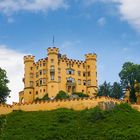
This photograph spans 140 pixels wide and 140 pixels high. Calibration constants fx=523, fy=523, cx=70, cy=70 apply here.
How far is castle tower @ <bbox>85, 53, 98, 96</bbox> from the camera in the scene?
4705 inches

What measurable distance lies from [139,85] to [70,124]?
27.8m

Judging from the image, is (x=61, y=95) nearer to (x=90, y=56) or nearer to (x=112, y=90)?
(x=112, y=90)

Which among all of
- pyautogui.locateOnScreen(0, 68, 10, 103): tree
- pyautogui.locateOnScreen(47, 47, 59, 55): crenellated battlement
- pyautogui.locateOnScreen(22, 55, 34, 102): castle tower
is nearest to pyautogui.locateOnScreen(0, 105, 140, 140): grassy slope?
pyautogui.locateOnScreen(0, 68, 10, 103): tree

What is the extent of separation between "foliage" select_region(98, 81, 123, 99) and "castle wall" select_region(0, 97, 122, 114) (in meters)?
22.6

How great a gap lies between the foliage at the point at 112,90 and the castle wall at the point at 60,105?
22551 mm

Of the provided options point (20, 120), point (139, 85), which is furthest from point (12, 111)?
point (139, 85)

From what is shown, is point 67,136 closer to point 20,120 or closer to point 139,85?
point 20,120

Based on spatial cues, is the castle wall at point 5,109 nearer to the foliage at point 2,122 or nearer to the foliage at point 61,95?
the foliage at point 2,122

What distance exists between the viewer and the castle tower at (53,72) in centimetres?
11404

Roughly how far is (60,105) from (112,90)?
24516 millimetres

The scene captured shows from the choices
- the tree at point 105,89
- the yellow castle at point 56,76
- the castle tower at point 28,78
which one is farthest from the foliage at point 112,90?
the castle tower at point 28,78

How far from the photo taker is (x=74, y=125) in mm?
74188

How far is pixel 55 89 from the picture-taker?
114375mm

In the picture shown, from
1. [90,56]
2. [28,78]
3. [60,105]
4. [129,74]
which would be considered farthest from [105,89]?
[60,105]
